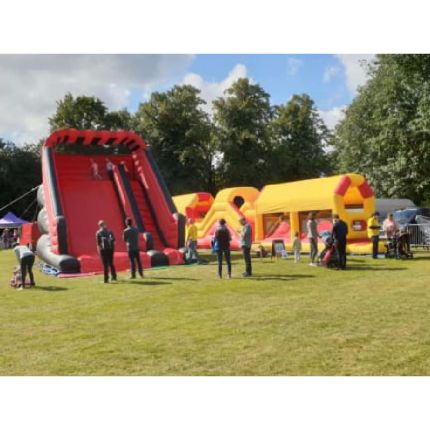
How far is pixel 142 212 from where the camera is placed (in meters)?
16.2

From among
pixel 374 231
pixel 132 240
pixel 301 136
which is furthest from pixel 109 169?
pixel 301 136

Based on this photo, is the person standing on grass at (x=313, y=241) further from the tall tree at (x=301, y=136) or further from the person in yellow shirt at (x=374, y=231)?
the tall tree at (x=301, y=136)

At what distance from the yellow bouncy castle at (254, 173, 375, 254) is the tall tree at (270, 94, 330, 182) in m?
25.1

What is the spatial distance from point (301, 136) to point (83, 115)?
18.1 m

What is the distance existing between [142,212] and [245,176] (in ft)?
81.5

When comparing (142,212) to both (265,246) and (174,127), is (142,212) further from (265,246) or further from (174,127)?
(174,127)

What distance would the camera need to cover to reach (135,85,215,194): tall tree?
1592 inches

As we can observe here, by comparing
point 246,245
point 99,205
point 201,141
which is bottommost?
point 246,245

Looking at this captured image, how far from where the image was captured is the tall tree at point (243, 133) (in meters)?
40.8

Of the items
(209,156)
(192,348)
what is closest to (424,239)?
(192,348)

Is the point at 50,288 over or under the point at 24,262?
under

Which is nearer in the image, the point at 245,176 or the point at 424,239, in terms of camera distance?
the point at 424,239

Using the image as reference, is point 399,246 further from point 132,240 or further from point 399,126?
point 399,126

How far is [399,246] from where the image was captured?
1448 centimetres
